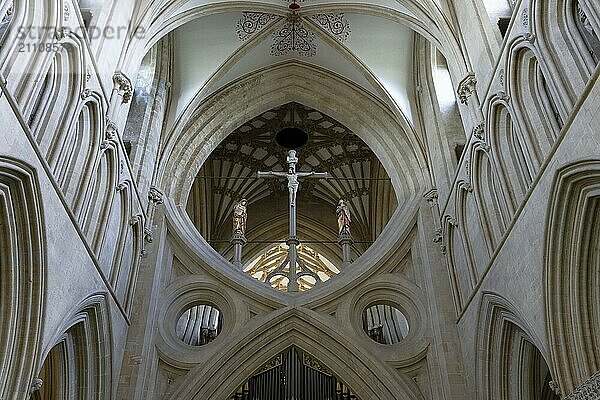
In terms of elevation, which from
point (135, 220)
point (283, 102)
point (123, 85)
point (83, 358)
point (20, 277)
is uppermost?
point (283, 102)

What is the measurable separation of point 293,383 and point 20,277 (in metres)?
5.59

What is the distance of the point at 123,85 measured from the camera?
9766 mm

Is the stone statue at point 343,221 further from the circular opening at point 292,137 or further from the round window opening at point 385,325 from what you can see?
the circular opening at point 292,137

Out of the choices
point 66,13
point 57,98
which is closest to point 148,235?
point 57,98

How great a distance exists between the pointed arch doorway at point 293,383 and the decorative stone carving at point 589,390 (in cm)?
504

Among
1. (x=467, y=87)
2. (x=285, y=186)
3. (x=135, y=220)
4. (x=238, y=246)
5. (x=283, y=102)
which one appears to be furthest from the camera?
(x=285, y=186)

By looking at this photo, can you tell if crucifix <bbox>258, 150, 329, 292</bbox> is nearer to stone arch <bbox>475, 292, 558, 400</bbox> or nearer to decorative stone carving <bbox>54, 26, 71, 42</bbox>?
stone arch <bbox>475, 292, 558, 400</bbox>

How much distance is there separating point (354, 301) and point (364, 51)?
5575mm

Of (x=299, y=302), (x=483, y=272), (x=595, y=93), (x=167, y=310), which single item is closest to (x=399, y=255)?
(x=299, y=302)

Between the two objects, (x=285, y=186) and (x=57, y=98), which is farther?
(x=285, y=186)

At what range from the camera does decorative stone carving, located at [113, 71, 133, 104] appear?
964cm

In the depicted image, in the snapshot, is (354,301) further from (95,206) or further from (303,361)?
(95,206)

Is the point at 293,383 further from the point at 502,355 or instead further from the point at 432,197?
the point at 432,197

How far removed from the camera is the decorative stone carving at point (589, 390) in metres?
6.46
